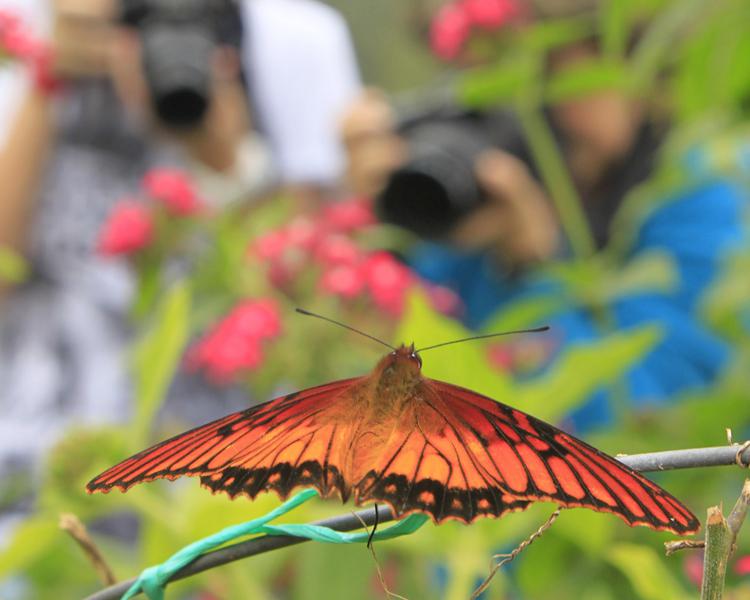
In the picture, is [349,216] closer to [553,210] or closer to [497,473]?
[553,210]

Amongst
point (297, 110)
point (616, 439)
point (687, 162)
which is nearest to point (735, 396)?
point (616, 439)

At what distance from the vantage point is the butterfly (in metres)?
0.27

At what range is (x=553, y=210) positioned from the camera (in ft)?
3.75

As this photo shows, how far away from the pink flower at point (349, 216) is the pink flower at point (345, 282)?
124mm

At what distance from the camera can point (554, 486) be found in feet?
0.91

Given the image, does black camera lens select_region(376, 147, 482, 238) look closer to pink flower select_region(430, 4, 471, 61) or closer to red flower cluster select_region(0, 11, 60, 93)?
pink flower select_region(430, 4, 471, 61)

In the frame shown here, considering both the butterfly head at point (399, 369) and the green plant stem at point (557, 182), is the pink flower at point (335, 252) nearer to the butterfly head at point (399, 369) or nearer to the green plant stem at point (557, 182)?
the green plant stem at point (557, 182)

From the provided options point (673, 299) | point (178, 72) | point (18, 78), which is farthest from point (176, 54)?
point (673, 299)

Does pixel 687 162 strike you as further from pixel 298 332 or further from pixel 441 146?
pixel 298 332

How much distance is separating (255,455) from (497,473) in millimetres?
83

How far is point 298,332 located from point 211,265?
0.75ft

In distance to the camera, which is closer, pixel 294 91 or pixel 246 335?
pixel 246 335

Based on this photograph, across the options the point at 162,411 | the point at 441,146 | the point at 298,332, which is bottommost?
the point at 162,411

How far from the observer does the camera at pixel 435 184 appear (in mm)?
975
